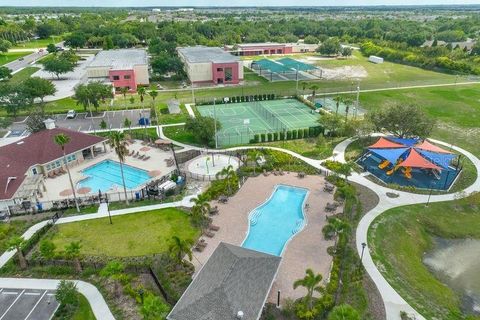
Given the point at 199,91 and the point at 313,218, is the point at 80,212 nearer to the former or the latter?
the point at 313,218

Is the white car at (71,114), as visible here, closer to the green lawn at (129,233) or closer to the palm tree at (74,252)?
the green lawn at (129,233)

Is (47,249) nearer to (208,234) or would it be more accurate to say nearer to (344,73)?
(208,234)

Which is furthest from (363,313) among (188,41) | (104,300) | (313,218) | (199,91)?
(188,41)

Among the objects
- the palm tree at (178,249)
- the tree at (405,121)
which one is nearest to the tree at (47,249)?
the palm tree at (178,249)

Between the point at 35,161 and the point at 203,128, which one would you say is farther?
the point at 203,128

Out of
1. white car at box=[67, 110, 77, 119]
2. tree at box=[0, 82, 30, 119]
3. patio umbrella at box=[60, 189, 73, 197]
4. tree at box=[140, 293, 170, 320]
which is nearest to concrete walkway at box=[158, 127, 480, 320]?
tree at box=[140, 293, 170, 320]

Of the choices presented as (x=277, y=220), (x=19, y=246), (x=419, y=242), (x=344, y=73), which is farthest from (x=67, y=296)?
(x=344, y=73)
